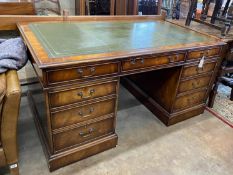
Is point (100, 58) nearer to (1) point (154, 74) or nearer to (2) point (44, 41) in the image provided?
(2) point (44, 41)

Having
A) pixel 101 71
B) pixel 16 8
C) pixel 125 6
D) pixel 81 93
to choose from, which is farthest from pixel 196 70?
pixel 16 8

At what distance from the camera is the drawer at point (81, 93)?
46.7 inches

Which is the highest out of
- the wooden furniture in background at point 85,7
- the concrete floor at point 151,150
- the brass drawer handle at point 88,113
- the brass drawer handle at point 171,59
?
the wooden furniture in background at point 85,7

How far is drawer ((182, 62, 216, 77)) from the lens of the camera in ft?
5.56

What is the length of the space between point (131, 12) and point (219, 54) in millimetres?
1331

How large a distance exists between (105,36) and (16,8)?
976mm

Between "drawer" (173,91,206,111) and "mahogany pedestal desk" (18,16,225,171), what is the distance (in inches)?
0.4

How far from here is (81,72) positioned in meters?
1.18

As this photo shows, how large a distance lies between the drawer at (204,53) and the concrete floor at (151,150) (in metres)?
0.66

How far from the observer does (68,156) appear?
4.68ft

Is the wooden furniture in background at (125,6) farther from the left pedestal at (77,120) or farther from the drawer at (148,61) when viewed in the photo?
the left pedestal at (77,120)

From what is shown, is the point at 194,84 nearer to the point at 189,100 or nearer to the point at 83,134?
the point at 189,100

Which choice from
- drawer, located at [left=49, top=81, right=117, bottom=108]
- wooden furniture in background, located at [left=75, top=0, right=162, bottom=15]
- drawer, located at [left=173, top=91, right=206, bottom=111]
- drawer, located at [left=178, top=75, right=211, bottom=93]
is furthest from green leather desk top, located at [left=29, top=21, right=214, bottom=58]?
wooden furniture in background, located at [left=75, top=0, right=162, bottom=15]

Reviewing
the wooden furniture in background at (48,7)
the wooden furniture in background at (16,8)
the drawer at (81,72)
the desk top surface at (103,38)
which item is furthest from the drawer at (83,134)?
the wooden furniture in background at (48,7)
